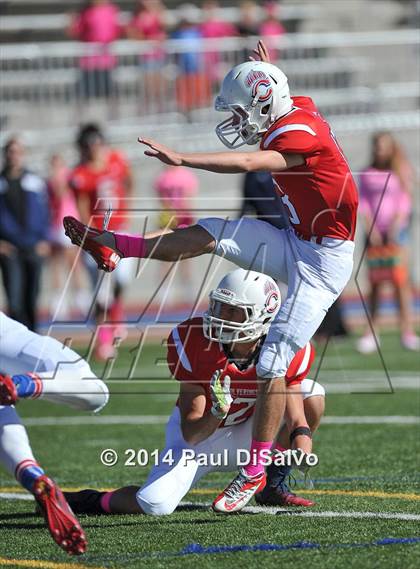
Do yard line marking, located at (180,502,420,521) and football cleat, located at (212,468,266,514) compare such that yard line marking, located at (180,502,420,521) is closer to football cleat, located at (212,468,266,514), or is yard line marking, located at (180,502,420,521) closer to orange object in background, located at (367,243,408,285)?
football cleat, located at (212,468,266,514)

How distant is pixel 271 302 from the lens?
5211 millimetres

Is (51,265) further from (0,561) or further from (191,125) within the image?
(0,561)

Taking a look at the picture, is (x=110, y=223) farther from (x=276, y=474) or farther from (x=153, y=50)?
(x=276, y=474)

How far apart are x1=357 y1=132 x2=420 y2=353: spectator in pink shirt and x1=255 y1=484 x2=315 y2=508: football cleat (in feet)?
18.7

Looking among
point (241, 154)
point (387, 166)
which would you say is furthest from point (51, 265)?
point (241, 154)

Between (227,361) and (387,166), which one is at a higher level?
(227,361)

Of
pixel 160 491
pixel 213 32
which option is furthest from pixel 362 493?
pixel 213 32

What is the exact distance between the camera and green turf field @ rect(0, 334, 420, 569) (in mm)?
4238

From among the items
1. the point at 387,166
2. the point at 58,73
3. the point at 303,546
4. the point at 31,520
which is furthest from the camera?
the point at 58,73

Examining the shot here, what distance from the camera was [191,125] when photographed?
15.0m

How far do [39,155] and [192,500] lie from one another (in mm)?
9952

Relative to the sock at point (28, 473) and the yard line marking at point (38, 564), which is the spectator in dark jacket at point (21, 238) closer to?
the sock at point (28, 473)

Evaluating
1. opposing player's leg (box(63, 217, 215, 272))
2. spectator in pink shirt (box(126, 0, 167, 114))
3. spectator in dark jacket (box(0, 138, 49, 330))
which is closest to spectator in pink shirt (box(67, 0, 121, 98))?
spectator in pink shirt (box(126, 0, 167, 114))

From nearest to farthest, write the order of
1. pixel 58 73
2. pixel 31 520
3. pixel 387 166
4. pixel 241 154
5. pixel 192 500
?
pixel 241 154, pixel 31 520, pixel 192 500, pixel 387 166, pixel 58 73
